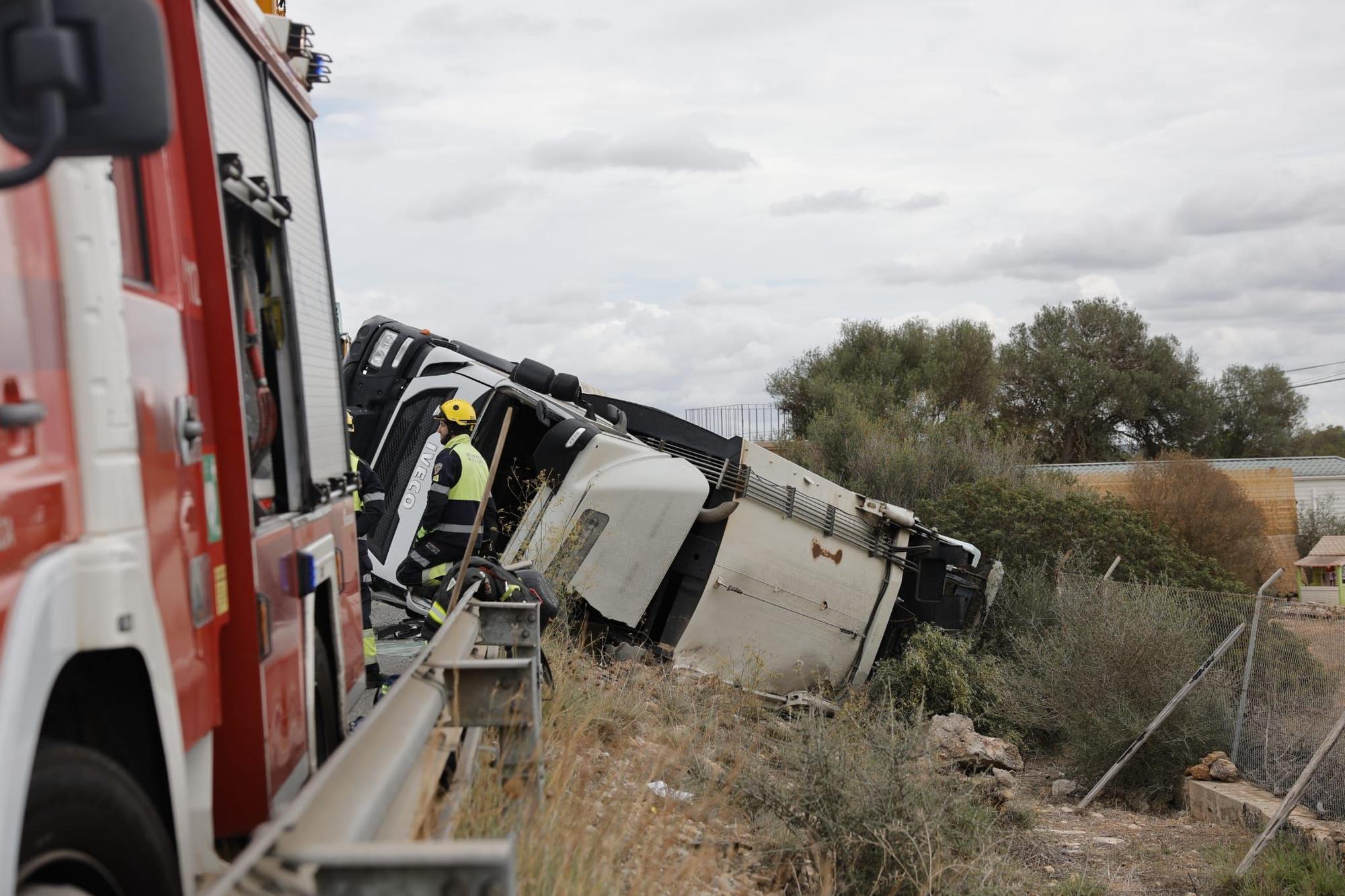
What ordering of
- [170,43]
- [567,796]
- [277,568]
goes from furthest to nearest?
[567,796]
[277,568]
[170,43]

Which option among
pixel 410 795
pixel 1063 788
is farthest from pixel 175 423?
pixel 1063 788

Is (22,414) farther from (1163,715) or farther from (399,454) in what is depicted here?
(1163,715)

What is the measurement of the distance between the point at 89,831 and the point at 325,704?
196 cm

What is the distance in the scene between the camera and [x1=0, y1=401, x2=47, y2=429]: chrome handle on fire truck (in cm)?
169

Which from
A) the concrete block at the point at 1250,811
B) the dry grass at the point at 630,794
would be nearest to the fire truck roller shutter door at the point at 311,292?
the dry grass at the point at 630,794

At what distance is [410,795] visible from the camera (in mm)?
2662

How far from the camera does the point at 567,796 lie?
450 centimetres

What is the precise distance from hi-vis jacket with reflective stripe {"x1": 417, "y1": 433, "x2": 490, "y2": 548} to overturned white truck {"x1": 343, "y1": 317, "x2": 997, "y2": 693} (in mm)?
615

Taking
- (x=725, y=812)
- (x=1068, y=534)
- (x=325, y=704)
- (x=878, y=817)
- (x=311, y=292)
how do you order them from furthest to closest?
(x=1068, y=534) < (x=725, y=812) < (x=878, y=817) < (x=311, y=292) < (x=325, y=704)

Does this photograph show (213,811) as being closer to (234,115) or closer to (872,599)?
(234,115)

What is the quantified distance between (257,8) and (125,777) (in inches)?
95.6

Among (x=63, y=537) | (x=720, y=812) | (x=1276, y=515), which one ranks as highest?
(x=63, y=537)

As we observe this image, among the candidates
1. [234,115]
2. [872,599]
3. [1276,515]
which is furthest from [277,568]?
[1276,515]

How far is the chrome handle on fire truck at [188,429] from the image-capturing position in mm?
2441
